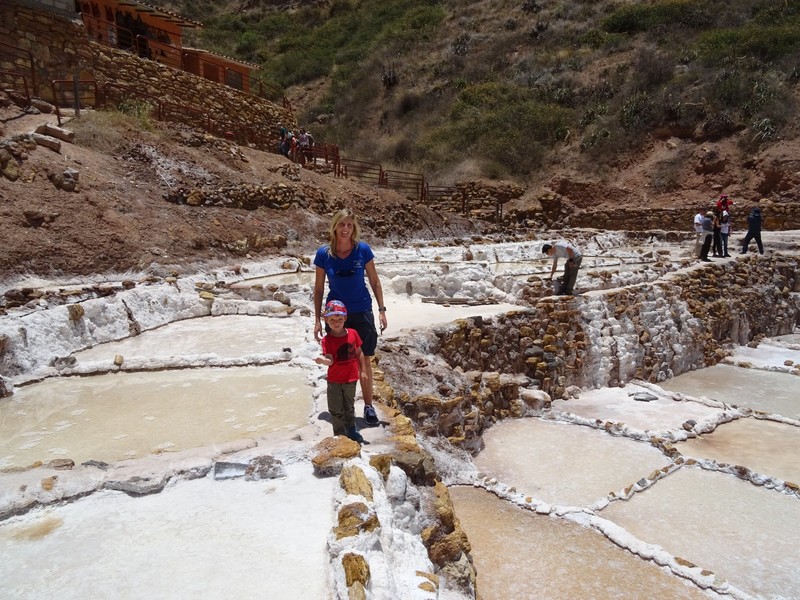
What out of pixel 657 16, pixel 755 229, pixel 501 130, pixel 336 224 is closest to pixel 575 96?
pixel 501 130

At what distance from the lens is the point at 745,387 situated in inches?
376

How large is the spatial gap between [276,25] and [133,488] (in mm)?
49637

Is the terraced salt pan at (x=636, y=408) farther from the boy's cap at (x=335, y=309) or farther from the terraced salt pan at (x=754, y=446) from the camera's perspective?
the boy's cap at (x=335, y=309)

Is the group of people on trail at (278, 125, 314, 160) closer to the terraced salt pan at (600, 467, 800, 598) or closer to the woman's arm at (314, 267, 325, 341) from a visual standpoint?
the woman's arm at (314, 267, 325, 341)

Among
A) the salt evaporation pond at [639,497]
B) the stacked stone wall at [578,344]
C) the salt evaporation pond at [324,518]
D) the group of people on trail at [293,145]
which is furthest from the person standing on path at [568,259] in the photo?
the group of people on trail at [293,145]

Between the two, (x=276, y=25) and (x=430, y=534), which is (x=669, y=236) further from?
(x=276, y=25)

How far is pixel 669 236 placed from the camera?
18219 mm

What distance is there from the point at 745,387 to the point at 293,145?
14.0 meters

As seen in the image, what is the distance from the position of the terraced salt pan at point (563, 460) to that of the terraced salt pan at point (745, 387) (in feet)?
10.4

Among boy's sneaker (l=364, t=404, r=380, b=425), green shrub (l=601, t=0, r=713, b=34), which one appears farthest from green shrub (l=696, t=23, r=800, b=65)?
boy's sneaker (l=364, t=404, r=380, b=425)

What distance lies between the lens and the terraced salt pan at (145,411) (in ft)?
13.1

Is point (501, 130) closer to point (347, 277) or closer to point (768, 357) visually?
point (768, 357)

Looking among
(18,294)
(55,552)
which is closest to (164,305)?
(18,294)

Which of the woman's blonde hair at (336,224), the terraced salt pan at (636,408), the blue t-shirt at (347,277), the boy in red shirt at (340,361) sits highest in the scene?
the woman's blonde hair at (336,224)
